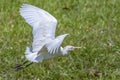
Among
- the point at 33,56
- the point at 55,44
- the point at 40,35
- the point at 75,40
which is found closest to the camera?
the point at 55,44

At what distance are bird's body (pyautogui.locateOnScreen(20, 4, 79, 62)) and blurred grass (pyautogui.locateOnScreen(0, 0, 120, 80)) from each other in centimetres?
29

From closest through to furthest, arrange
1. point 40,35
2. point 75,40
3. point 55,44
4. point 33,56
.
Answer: point 55,44 < point 33,56 < point 40,35 < point 75,40

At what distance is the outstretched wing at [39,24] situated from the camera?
5305mm

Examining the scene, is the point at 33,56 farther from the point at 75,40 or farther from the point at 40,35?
the point at 75,40

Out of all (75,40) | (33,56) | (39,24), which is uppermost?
(39,24)

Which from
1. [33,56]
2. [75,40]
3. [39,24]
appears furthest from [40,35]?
[75,40]

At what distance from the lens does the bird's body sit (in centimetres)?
520

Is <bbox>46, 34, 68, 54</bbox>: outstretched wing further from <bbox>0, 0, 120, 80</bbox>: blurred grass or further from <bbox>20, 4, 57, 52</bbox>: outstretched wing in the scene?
<bbox>0, 0, 120, 80</bbox>: blurred grass

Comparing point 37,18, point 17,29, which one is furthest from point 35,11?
point 17,29

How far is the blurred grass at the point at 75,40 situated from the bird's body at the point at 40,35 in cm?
29

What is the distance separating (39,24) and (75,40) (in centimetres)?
105

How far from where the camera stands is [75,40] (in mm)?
6383

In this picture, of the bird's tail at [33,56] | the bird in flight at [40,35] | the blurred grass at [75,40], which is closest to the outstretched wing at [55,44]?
the bird in flight at [40,35]

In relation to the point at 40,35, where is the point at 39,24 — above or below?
above
